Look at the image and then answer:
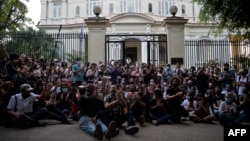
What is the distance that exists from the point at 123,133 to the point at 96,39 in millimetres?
7981

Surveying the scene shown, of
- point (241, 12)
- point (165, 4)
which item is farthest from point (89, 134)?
point (165, 4)

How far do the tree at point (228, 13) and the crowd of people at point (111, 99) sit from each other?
2.33m

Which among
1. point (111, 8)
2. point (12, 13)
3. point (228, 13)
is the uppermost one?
point (111, 8)

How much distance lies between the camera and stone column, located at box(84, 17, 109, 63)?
15500mm

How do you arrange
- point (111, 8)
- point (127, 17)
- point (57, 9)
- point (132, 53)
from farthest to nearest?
point (57, 9) < point (111, 8) < point (127, 17) < point (132, 53)

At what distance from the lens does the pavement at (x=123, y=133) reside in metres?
7.76

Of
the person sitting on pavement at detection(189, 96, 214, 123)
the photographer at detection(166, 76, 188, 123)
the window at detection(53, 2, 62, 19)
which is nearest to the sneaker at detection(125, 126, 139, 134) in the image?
the photographer at detection(166, 76, 188, 123)

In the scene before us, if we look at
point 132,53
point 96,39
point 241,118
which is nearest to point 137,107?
point 241,118

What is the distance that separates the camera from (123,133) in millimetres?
8508

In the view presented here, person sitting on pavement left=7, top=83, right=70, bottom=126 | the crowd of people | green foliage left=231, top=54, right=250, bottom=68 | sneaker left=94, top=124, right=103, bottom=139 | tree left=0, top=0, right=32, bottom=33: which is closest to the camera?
sneaker left=94, top=124, right=103, bottom=139

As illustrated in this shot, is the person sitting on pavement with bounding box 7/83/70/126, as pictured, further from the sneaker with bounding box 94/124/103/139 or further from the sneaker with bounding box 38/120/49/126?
the sneaker with bounding box 94/124/103/139

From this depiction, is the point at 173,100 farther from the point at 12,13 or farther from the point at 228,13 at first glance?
the point at 12,13

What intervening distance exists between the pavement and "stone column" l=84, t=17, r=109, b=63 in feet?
20.4

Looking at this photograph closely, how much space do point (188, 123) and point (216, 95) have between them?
2279 millimetres
